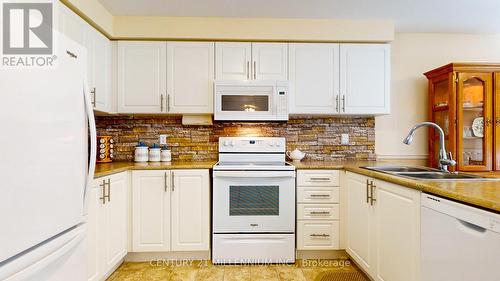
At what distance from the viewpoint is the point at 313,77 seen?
2.74 m

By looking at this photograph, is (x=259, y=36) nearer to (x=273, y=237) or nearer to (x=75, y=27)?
(x=75, y=27)

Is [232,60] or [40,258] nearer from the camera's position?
[40,258]

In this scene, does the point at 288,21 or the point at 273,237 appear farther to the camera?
the point at 288,21

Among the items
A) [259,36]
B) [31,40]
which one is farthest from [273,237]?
[31,40]

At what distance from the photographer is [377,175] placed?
1812mm

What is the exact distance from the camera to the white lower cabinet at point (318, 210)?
2.45 m

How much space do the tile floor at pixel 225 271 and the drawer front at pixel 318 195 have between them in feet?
1.79

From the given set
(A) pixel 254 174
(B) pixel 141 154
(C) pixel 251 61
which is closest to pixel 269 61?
(C) pixel 251 61

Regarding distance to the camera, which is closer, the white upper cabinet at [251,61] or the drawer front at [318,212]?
the drawer front at [318,212]

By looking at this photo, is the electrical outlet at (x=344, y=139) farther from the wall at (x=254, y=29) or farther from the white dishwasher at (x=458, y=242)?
the white dishwasher at (x=458, y=242)

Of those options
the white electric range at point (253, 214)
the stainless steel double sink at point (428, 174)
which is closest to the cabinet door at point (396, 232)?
the stainless steel double sink at point (428, 174)

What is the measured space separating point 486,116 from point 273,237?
2.30m

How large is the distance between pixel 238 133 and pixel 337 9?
1517 mm

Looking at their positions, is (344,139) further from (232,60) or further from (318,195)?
(232,60)
